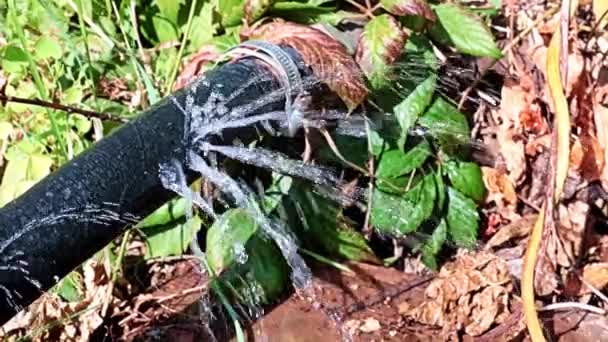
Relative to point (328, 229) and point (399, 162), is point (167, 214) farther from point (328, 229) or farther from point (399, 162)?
point (399, 162)

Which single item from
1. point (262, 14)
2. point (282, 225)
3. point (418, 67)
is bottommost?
point (282, 225)

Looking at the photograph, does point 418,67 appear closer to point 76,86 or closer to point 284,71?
point 284,71

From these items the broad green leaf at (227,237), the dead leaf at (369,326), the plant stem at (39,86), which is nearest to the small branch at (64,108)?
the plant stem at (39,86)

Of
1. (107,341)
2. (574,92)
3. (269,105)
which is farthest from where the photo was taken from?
(574,92)

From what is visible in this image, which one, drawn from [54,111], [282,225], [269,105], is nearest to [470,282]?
[282,225]

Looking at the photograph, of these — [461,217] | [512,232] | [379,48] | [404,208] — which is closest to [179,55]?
[379,48]

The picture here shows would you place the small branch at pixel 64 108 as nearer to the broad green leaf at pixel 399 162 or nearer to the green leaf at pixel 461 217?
the broad green leaf at pixel 399 162

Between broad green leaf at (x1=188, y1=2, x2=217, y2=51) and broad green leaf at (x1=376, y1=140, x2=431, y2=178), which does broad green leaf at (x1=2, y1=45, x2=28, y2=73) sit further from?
broad green leaf at (x1=376, y1=140, x2=431, y2=178)
